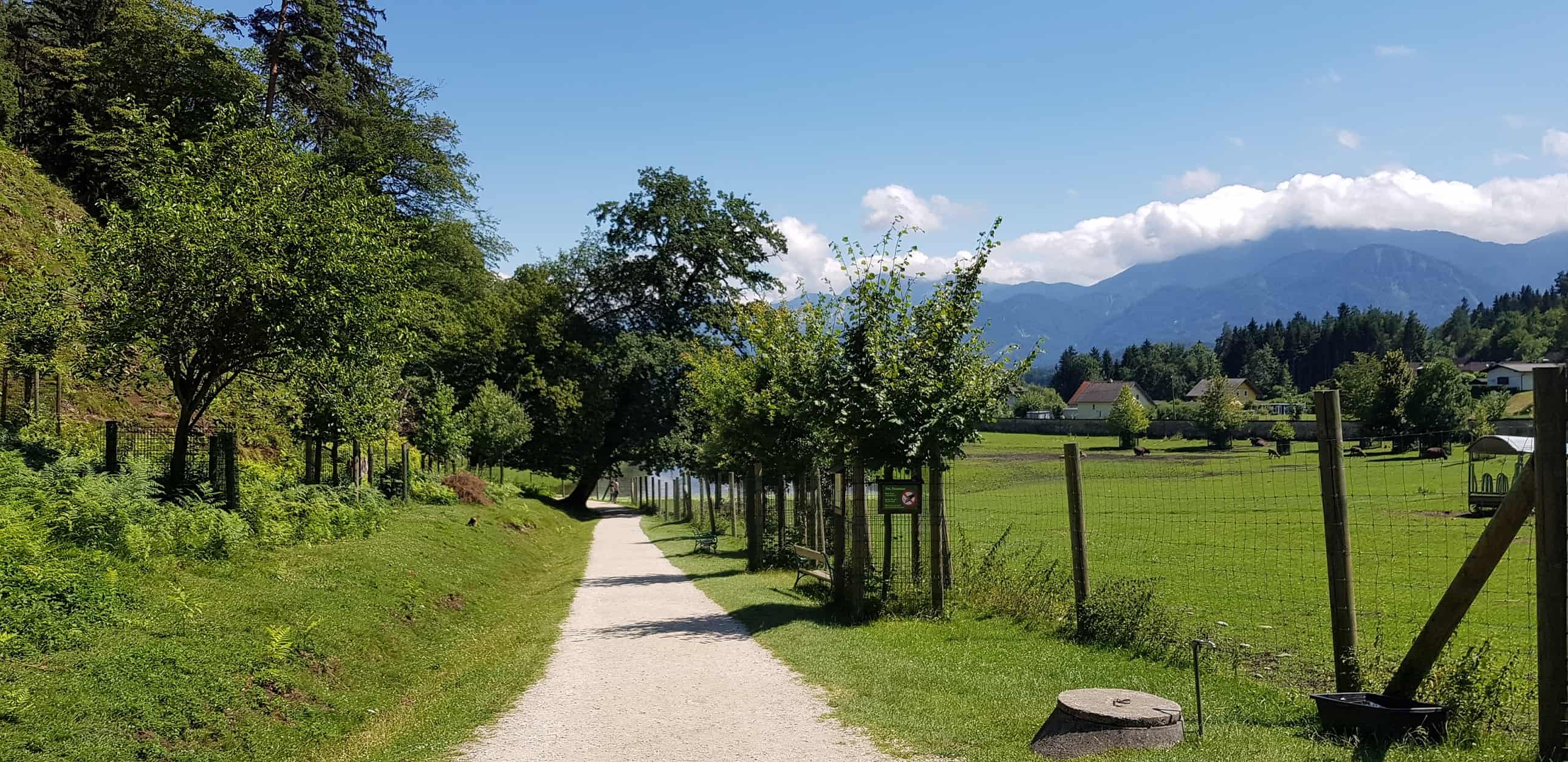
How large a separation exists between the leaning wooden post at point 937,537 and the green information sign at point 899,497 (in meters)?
0.20

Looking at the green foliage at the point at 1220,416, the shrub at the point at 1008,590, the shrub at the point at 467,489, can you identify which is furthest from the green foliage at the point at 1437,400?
the shrub at the point at 1008,590

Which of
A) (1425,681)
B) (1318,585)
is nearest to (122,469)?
(1425,681)

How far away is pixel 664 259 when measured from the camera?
4856 cm

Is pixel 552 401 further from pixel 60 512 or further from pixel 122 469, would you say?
pixel 60 512

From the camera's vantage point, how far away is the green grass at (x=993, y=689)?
6.50 metres

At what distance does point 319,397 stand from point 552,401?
23352mm

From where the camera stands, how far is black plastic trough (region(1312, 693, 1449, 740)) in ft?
20.8

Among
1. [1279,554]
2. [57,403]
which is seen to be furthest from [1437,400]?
[57,403]

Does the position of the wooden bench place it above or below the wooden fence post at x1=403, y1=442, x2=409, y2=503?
below

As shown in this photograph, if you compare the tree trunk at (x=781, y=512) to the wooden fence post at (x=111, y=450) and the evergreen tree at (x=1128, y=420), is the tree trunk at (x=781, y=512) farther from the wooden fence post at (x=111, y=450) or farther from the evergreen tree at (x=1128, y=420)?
the evergreen tree at (x=1128, y=420)

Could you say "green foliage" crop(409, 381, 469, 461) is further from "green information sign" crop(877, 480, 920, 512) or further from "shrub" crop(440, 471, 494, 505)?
"green information sign" crop(877, 480, 920, 512)

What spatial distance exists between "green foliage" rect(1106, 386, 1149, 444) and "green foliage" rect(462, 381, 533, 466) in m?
65.5

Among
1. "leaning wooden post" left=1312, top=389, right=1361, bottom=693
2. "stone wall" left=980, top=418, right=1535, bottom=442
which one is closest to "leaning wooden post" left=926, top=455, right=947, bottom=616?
"leaning wooden post" left=1312, top=389, right=1361, bottom=693

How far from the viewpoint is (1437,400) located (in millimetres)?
65938
